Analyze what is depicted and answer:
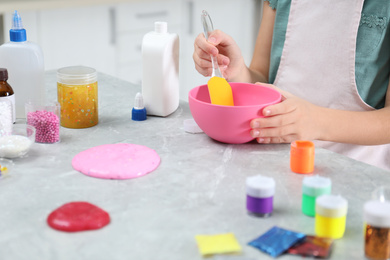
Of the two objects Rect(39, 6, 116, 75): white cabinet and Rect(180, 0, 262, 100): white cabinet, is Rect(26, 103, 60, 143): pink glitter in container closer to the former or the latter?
Rect(39, 6, 116, 75): white cabinet

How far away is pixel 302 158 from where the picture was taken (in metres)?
1.03

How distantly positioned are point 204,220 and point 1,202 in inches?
13.7

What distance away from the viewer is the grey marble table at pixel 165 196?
30.9 inches

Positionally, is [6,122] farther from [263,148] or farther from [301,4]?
[301,4]

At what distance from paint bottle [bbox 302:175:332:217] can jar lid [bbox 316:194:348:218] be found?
0.15 ft

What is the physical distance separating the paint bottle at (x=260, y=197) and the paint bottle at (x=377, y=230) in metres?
0.17

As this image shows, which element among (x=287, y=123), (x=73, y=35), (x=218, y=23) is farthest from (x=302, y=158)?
(x=218, y=23)

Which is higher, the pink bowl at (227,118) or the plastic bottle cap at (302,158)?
the pink bowl at (227,118)

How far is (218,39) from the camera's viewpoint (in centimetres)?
137

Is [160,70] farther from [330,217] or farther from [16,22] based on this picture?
[330,217]

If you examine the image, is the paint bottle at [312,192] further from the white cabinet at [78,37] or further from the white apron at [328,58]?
the white cabinet at [78,37]

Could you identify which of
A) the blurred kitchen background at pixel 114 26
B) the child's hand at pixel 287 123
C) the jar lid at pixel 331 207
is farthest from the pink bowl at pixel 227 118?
the blurred kitchen background at pixel 114 26

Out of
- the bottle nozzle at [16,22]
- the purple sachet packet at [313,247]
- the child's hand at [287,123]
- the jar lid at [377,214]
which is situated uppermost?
the bottle nozzle at [16,22]

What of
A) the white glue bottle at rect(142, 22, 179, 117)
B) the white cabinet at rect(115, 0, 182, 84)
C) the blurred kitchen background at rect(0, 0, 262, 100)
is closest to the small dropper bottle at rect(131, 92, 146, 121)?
the white glue bottle at rect(142, 22, 179, 117)
